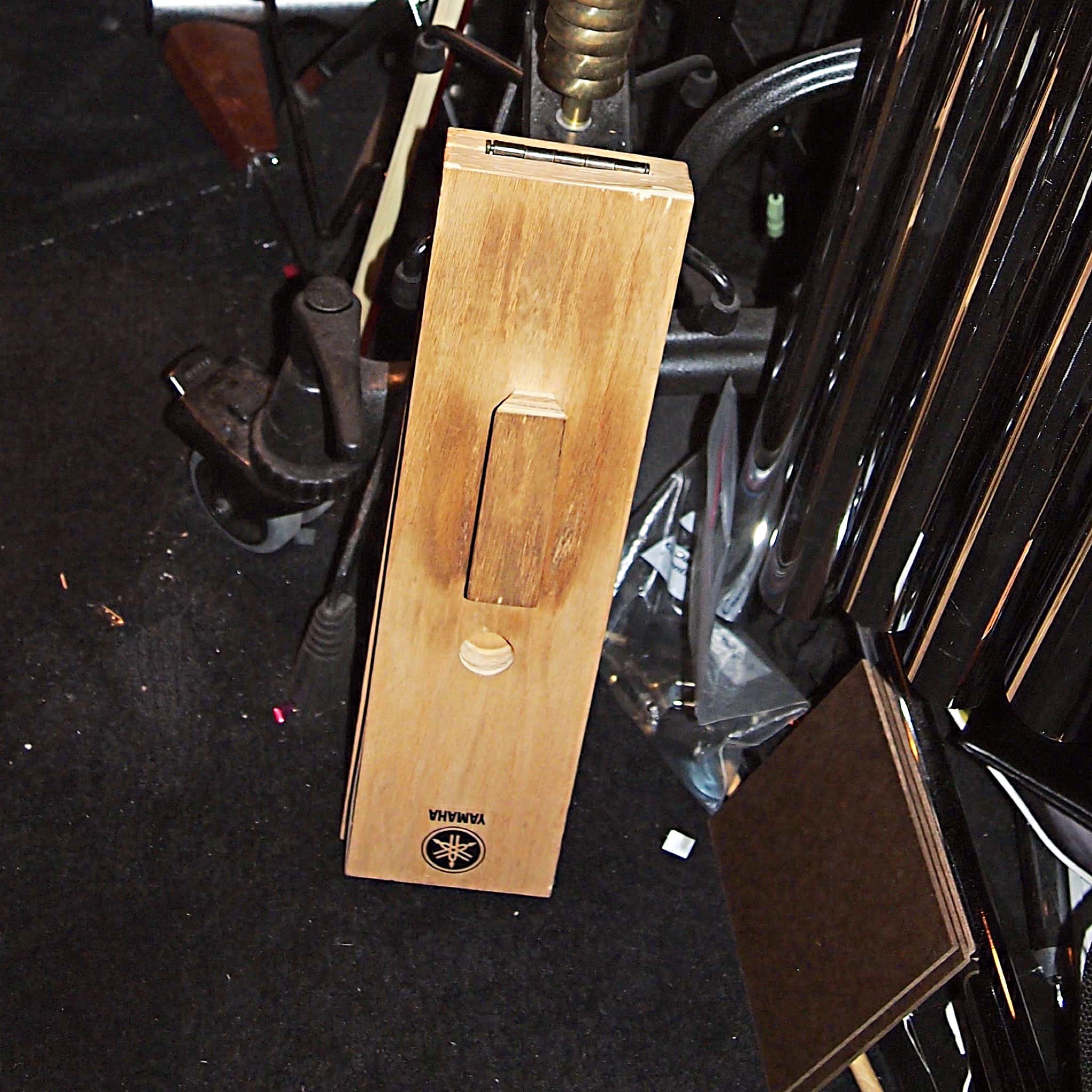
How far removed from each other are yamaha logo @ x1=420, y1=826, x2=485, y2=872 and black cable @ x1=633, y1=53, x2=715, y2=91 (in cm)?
65

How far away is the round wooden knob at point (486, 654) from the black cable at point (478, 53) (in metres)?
0.44

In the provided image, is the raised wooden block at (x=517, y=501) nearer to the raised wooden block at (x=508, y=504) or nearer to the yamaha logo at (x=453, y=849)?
the raised wooden block at (x=508, y=504)

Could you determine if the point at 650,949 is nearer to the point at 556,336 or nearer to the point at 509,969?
the point at 509,969

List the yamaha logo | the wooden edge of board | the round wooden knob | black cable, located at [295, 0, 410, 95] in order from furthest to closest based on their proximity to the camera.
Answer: black cable, located at [295, 0, 410, 95], the yamaha logo, the round wooden knob, the wooden edge of board

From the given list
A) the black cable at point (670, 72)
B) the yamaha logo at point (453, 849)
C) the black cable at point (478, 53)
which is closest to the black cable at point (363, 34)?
the black cable at point (478, 53)

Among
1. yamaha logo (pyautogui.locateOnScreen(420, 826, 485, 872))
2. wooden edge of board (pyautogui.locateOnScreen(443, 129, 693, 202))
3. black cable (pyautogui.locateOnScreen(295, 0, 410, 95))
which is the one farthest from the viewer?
black cable (pyautogui.locateOnScreen(295, 0, 410, 95))

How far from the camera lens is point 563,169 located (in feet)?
2.71

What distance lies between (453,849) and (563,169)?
1.99ft

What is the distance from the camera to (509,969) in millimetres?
1179

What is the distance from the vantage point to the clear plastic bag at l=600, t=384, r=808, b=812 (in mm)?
1211

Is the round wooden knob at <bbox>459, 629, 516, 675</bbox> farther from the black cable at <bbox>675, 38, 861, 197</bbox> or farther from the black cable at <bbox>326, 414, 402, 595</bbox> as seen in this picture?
the black cable at <bbox>675, 38, 861, 197</bbox>

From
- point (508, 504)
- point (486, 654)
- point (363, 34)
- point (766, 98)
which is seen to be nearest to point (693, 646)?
point (486, 654)

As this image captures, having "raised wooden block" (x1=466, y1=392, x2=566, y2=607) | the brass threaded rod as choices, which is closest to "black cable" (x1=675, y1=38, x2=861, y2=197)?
the brass threaded rod

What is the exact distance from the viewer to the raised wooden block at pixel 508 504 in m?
0.83
